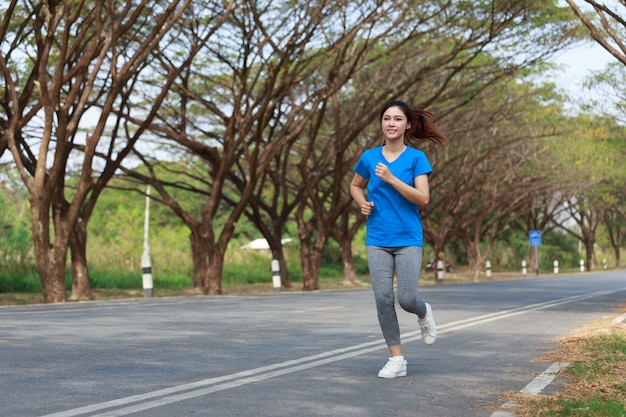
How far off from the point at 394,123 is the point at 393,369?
5.71 feet

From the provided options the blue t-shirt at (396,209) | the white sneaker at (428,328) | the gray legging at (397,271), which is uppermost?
the blue t-shirt at (396,209)

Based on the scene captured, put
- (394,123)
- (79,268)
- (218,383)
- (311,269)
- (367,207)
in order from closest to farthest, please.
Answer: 1. (218,383)
2. (367,207)
3. (394,123)
4. (79,268)
5. (311,269)

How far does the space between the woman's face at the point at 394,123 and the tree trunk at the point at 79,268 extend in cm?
1749

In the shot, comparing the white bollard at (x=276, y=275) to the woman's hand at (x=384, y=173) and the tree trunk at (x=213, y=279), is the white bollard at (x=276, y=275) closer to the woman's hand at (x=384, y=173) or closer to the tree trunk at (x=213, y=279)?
the tree trunk at (x=213, y=279)

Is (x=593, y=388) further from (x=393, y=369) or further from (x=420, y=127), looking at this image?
(x=420, y=127)

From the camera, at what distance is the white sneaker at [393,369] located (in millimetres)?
7387

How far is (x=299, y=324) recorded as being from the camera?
1254 cm

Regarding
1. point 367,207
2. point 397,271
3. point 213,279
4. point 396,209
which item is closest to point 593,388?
point 397,271

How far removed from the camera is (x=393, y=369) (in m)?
7.40

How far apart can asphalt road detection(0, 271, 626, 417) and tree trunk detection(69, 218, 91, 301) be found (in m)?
9.57

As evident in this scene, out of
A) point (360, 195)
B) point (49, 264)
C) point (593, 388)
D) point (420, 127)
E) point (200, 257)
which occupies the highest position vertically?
point (420, 127)

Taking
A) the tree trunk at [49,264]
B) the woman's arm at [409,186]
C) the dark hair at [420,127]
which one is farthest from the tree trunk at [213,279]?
the woman's arm at [409,186]

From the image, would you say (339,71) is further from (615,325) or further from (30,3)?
(615,325)

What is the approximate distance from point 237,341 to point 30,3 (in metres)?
15.6
